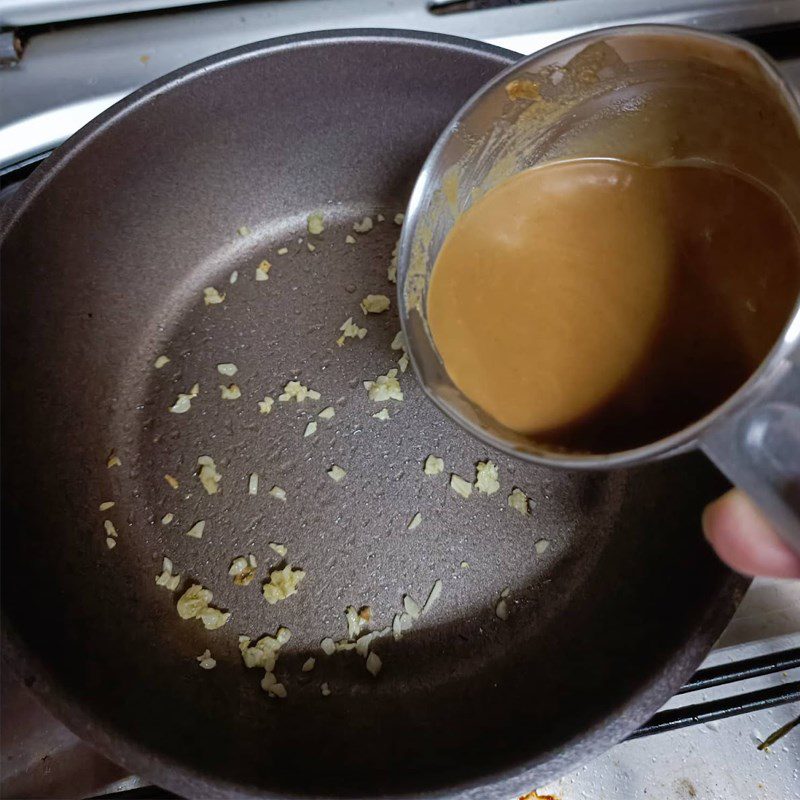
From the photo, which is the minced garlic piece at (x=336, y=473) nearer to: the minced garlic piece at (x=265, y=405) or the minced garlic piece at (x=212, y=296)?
the minced garlic piece at (x=265, y=405)

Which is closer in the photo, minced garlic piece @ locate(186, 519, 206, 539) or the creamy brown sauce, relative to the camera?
the creamy brown sauce

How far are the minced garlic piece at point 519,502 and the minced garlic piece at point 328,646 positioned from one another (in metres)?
0.23

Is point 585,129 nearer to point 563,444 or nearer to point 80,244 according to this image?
point 563,444

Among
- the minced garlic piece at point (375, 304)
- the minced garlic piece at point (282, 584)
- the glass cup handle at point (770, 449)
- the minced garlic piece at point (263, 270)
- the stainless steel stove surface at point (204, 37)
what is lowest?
the minced garlic piece at point (282, 584)

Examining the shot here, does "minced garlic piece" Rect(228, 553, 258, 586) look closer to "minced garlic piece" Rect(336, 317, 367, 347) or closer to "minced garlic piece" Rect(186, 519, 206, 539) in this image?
"minced garlic piece" Rect(186, 519, 206, 539)

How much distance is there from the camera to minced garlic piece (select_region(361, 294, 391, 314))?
79 cm

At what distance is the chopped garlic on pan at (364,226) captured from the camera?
838 mm

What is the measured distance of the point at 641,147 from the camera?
0.61m

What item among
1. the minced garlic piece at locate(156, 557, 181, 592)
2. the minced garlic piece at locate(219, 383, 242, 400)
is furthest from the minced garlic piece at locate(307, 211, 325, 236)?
the minced garlic piece at locate(156, 557, 181, 592)

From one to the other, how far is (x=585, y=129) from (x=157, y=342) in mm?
524

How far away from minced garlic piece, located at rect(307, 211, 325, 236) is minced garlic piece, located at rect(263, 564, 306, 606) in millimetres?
415

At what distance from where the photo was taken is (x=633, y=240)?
0.57 metres

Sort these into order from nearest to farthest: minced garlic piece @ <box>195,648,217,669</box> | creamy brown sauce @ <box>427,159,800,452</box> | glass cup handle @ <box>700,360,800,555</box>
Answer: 1. glass cup handle @ <box>700,360,800,555</box>
2. creamy brown sauce @ <box>427,159,800,452</box>
3. minced garlic piece @ <box>195,648,217,669</box>

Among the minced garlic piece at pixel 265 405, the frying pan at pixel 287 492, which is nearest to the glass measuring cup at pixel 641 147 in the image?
the frying pan at pixel 287 492
